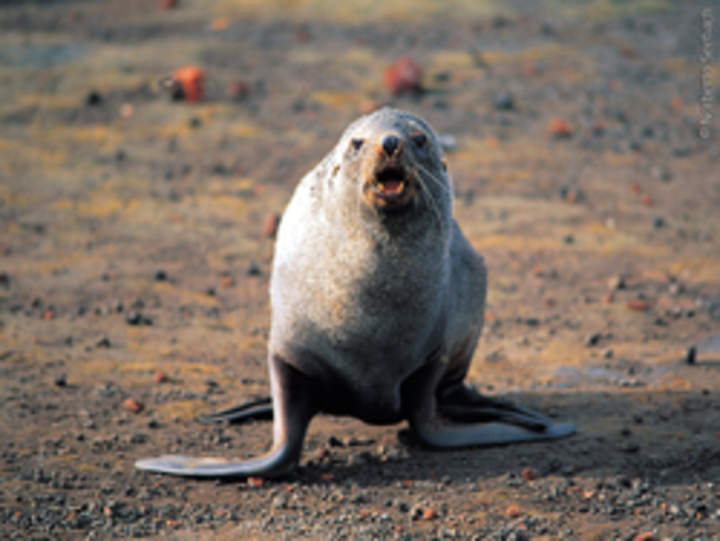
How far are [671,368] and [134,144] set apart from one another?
6.46 metres

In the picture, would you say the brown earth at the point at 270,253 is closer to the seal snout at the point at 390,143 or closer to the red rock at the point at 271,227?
the red rock at the point at 271,227

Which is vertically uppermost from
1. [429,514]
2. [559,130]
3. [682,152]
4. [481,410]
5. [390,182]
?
[559,130]

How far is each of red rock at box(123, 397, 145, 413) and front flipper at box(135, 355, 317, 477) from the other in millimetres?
670

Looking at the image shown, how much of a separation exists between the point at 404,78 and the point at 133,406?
7.15 meters

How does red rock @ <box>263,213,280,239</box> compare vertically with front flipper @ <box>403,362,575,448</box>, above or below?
above

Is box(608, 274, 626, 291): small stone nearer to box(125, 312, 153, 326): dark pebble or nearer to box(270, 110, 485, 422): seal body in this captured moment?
box(270, 110, 485, 422): seal body

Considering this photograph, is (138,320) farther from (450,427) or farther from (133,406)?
(450,427)

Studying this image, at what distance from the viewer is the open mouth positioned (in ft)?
12.6

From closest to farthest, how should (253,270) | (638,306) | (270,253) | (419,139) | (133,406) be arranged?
(419,139)
(133,406)
(638,306)
(253,270)
(270,253)

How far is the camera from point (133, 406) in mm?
5020

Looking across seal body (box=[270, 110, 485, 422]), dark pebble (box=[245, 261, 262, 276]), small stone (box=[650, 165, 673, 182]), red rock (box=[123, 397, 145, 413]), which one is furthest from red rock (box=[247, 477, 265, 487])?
small stone (box=[650, 165, 673, 182])

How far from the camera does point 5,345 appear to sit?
5.80 m

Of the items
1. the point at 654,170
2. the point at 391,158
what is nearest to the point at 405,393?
the point at 391,158

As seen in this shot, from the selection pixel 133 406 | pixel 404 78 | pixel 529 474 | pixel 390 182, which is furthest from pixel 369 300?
pixel 404 78
